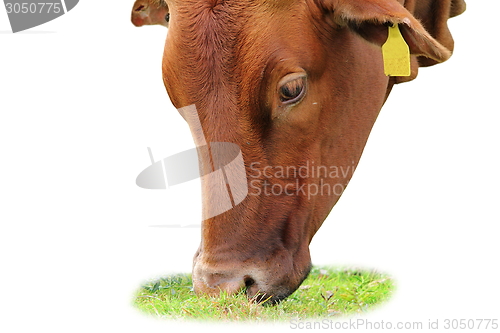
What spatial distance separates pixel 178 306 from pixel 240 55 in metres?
1.70

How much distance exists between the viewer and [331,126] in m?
5.06

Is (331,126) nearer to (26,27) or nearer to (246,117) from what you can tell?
(246,117)

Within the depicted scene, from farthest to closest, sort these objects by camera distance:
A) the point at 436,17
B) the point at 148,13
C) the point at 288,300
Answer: the point at 436,17
the point at 148,13
the point at 288,300

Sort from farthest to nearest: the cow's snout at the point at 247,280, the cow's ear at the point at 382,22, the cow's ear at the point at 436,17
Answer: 1. the cow's ear at the point at 436,17
2. the cow's snout at the point at 247,280
3. the cow's ear at the point at 382,22

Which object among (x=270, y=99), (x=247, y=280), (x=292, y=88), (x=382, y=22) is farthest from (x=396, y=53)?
(x=247, y=280)

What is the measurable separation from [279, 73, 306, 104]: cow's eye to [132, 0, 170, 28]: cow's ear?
174 centimetres

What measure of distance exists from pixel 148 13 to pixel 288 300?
8.40 ft

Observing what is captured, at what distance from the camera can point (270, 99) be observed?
467cm

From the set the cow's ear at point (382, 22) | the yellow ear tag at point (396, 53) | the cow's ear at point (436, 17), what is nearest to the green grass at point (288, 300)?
the yellow ear tag at point (396, 53)

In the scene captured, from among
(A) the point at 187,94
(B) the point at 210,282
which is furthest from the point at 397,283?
(A) the point at 187,94

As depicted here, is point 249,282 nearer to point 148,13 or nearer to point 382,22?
point 382,22

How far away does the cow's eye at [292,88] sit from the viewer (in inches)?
184

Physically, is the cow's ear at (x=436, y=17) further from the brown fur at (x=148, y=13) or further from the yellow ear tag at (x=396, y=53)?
the brown fur at (x=148, y=13)

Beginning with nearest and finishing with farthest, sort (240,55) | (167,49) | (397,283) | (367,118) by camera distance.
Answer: (240,55) → (167,49) → (367,118) → (397,283)
